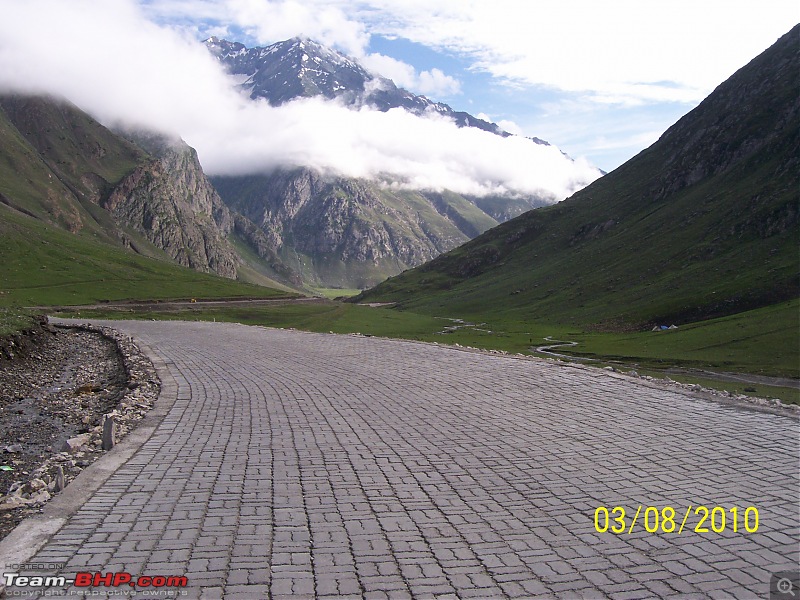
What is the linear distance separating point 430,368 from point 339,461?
1295cm

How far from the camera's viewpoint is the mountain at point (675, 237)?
8906cm

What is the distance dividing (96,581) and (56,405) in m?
17.1

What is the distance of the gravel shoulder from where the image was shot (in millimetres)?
10180

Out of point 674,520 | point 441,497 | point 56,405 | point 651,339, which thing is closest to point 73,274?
point 651,339

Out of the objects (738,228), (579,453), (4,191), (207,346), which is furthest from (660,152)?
(4,191)

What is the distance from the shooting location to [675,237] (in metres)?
118

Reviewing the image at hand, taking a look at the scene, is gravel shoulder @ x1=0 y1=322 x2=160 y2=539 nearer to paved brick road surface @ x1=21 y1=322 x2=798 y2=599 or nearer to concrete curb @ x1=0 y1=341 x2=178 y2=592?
concrete curb @ x1=0 y1=341 x2=178 y2=592

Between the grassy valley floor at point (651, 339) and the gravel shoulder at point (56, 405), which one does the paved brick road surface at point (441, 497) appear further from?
the grassy valley floor at point (651, 339)

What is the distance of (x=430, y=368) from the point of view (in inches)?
918
